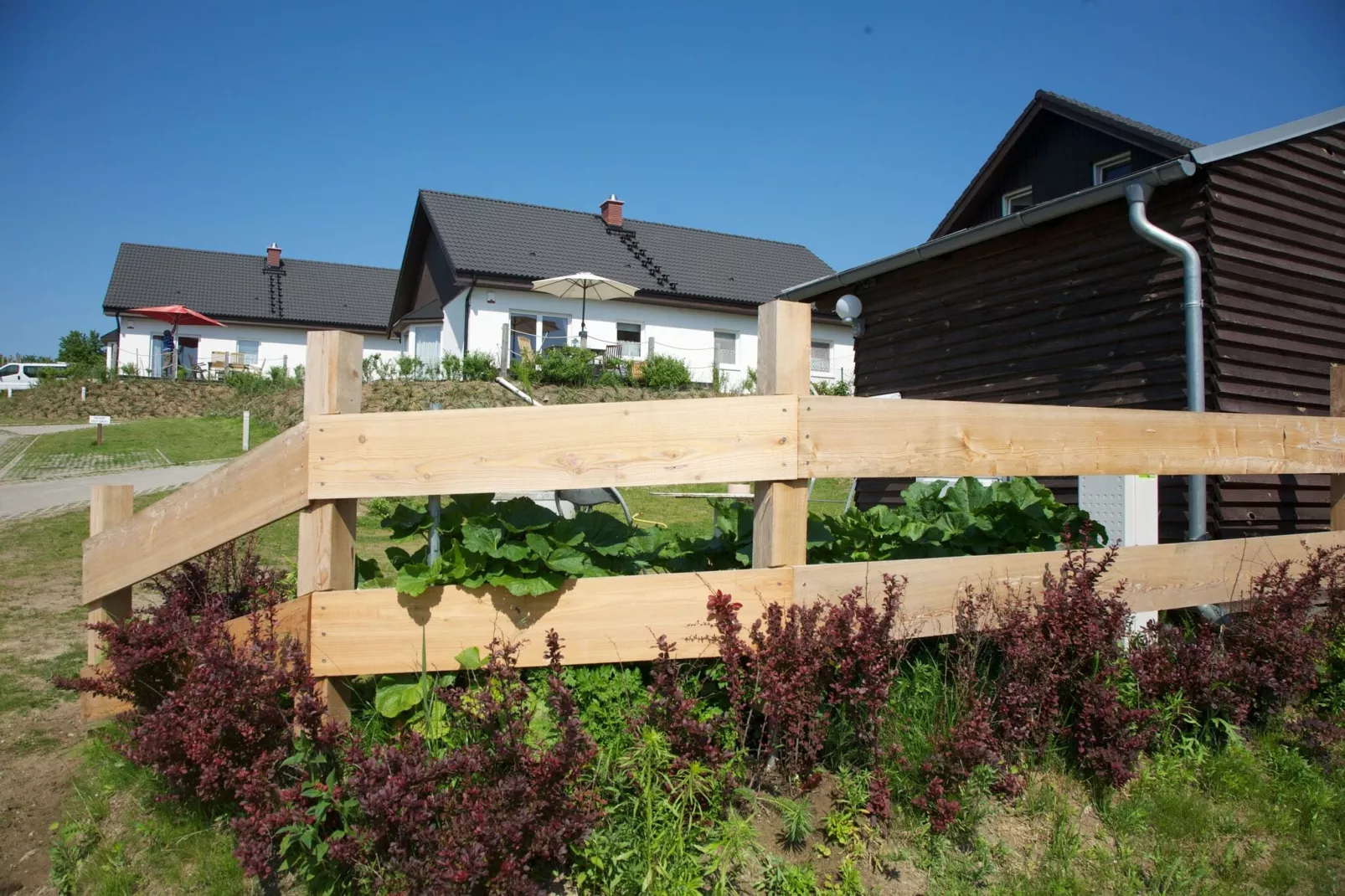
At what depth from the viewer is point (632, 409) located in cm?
292

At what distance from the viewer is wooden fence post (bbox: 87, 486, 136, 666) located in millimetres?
3598

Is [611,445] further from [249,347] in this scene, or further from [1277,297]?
[249,347]

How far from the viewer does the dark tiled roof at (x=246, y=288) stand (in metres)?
35.4

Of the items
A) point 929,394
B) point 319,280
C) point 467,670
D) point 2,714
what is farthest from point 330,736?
point 319,280

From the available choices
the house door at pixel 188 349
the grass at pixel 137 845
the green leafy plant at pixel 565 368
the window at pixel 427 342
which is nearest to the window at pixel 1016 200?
the green leafy plant at pixel 565 368

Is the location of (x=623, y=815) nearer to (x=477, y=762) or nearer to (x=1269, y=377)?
(x=477, y=762)

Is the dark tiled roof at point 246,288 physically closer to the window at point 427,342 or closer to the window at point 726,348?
the window at point 427,342

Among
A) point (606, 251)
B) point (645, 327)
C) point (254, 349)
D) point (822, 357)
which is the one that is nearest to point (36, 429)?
point (254, 349)

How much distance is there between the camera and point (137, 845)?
2.90 metres

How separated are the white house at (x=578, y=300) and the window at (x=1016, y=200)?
35.2 ft

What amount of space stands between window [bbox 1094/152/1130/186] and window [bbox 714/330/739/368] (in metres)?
15.7

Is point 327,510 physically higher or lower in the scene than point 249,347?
lower

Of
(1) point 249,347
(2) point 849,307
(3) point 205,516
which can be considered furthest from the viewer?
(1) point 249,347

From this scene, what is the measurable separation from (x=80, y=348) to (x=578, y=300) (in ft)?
83.3
